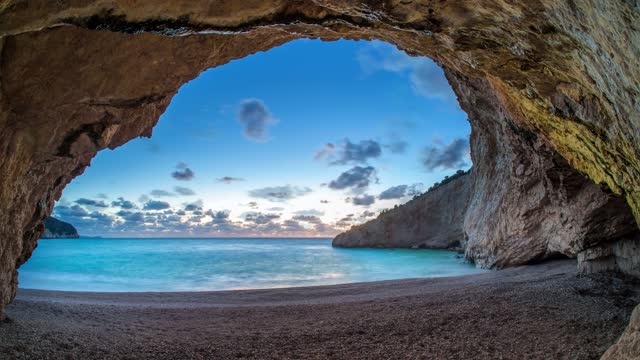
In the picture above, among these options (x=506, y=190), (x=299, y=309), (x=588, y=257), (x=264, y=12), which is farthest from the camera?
(x=506, y=190)

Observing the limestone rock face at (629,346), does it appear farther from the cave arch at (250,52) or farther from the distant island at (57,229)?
the distant island at (57,229)

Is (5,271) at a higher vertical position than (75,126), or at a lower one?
lower

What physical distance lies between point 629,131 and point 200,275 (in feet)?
72.7

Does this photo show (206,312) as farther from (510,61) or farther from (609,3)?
(609,3)

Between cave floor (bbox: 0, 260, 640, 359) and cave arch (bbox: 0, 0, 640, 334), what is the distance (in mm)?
1370

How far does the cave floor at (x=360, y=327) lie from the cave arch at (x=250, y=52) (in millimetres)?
1370

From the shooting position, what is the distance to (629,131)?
3.30 meters

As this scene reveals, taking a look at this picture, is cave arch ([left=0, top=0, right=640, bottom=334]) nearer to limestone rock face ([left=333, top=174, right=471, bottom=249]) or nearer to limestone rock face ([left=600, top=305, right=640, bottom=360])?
limestone rock face ([left=600, top=305, right=640, bottom=360])

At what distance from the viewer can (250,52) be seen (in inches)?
311

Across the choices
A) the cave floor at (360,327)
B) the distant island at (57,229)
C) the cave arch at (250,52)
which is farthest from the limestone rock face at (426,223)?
the distant island at (57,229)

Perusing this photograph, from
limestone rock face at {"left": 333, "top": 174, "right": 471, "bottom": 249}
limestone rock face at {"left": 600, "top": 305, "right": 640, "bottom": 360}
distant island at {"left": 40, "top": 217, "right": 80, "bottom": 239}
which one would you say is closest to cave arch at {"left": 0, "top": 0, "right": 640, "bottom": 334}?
limestone rock face at {"left": 600, "top": 305, "right": 640, "bottom": 360}

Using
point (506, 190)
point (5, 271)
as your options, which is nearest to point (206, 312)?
point (5, 271)

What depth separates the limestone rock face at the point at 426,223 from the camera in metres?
40.4

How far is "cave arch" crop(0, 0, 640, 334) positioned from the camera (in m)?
3.08
